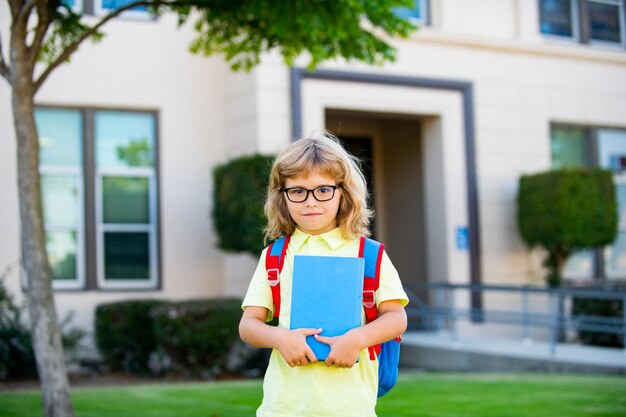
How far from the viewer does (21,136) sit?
19.9 feet

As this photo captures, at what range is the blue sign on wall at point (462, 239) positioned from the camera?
13078mm

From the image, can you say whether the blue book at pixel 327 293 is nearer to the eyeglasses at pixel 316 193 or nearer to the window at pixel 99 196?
the eyeglasses at pixel 316 193

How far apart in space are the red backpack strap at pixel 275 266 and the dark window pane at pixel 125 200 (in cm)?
926

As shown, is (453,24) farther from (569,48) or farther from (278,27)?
(278,27)

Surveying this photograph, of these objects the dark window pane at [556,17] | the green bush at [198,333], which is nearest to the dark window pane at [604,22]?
the dark window pane at [556,17]

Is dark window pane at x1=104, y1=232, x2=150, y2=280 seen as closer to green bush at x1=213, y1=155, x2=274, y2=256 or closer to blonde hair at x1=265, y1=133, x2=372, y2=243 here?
green bush at x1=213, y1=155, x2=274, y2=256

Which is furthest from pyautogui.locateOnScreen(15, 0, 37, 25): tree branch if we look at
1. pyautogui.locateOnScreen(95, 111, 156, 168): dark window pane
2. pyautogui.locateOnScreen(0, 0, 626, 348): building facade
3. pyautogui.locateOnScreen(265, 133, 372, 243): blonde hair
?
pyautogui.locateOnScreen(95, 111, 156, 168): dark window pane

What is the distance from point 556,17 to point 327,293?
1283 cm

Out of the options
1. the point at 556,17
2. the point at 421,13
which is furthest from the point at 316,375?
the point at 556,17

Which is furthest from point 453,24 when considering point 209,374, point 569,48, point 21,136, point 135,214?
point 21,136

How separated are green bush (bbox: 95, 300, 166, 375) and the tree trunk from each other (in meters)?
4.88

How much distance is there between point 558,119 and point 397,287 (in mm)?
11998

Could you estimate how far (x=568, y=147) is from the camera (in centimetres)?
1463

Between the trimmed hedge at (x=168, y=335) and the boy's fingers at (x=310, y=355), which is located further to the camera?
the trimmed hedge at (x=168, y=335)
